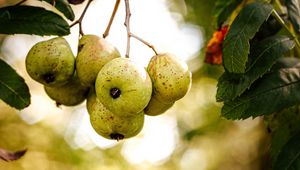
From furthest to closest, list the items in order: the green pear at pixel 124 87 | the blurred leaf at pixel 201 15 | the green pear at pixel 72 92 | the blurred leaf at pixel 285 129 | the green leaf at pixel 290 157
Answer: the blurred leaf at pixel 201 15, the blurred leaf at pixel 285 129, the green pear at pixel 72 92, the green leaf at pixel 290 157, the green pear at pixel 124 87

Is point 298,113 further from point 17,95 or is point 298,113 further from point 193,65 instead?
point 193,65

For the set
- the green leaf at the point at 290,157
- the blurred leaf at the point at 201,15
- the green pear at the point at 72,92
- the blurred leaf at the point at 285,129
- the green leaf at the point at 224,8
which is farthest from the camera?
the blurred leaf at the point at 201,15

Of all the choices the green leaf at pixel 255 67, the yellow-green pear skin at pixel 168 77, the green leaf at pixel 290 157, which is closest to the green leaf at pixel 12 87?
the yellow-green pear skin at pixel 168 77

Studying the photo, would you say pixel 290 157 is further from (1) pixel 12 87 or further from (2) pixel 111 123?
(1) pixel 12 87

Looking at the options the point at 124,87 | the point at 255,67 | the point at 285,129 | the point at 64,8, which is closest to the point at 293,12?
the point at 255,67

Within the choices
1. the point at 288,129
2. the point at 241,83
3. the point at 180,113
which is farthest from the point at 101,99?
the point at 180,113

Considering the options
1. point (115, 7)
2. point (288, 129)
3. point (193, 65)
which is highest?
point (115, 7)

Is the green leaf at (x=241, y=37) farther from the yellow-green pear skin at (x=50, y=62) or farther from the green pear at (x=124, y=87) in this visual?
the yellow-green pear skin at (x=50, y=62)
